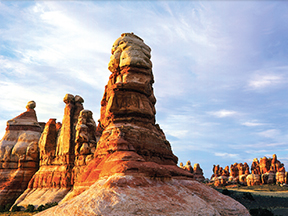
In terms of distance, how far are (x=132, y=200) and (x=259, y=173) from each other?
362 ft

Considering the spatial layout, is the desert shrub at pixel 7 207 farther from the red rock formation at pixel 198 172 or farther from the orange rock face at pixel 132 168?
the red rock formation at pixel 198 172

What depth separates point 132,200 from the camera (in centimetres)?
1410

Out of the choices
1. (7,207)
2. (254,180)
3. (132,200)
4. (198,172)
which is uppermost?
(198,172)

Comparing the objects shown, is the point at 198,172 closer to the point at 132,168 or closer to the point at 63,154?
the point at 63,154

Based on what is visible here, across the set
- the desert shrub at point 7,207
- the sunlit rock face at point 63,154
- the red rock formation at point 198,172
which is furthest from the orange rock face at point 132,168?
the red rock formation at point 198,172

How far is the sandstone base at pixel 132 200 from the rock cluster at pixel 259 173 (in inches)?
3742

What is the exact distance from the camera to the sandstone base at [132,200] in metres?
13.4

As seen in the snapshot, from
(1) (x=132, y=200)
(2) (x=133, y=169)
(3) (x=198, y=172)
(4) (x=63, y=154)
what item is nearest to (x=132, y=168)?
(2) (x=133, y=169)

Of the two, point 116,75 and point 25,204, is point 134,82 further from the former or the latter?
point 25,204

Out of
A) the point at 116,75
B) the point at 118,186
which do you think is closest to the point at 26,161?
the point at 116,75

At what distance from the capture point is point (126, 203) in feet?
44.9

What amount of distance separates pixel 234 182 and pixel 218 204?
314ft

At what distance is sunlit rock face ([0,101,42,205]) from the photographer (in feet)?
138

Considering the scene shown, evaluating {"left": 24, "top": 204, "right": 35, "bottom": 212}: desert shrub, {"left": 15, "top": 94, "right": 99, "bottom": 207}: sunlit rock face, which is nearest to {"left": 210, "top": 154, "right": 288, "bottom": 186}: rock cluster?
{"left": 15, "top": 94, "right": 99, "bottom": 207}: sunlit rock face
